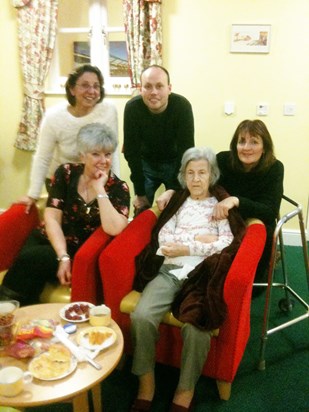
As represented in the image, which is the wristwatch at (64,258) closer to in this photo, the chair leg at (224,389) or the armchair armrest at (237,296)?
the armchair armrest at (237,296)

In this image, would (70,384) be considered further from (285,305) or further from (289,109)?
(289,109)

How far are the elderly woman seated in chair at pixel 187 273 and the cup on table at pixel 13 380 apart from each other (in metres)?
0.56

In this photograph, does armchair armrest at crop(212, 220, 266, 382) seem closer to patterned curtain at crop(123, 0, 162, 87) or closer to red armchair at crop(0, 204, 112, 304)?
red armchair at crop(0, 204, 112, 304)

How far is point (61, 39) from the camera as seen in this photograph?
3.74m

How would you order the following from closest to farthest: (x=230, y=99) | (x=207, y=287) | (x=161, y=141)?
1. (x=207, y=287)
2. (x=161, y=141)
3. (x=230, y=99)

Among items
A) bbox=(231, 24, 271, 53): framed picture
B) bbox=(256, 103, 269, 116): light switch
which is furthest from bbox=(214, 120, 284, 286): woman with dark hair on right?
bbox=(231, 24, 271, 53): framed picture

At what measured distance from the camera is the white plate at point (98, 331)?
1.43 metres

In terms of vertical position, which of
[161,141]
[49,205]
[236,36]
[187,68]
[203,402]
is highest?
[236,36]

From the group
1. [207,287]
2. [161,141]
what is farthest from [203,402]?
[161,141]

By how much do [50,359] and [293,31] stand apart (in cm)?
289

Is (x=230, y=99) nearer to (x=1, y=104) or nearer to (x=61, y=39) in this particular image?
(x=61, y=39)

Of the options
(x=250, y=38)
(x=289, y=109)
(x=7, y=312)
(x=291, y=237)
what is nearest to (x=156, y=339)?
(x=7, y=312)

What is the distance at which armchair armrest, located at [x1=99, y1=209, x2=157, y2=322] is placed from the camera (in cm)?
184

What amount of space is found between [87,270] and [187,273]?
0.47 m
